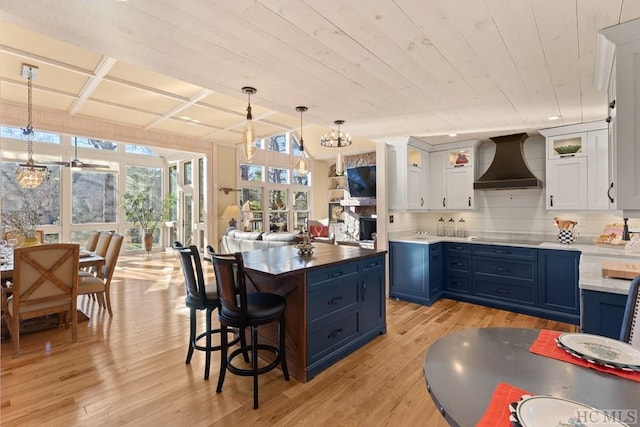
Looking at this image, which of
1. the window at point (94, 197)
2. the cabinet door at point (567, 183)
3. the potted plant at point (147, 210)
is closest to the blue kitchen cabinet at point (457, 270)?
the cabinet door at point (567, 183)

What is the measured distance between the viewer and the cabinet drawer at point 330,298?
243 centimetres

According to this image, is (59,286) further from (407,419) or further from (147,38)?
(407,419)

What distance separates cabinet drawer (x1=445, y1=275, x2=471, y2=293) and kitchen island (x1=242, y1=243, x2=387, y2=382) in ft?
5.96

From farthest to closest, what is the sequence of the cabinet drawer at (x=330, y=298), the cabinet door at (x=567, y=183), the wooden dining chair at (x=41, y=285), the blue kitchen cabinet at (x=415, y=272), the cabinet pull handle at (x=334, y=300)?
the blue kitchen cabinet at (x=415, y=272) < the cabinet door at (x=567, y=183) < the wooden dining chair at (x=41, y=285) < the cabinet pull handle at (x=334, y=300) < the cabinet drawer at (x=330, y=298)

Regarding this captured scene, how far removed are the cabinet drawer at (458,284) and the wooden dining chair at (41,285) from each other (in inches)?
185

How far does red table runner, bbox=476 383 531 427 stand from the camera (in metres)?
0.74

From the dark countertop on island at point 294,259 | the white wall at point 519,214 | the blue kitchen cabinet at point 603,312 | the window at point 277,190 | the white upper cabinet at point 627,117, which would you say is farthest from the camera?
the window at point 277,190

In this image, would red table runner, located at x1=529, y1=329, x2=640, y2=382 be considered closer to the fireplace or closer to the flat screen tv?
the fireplace

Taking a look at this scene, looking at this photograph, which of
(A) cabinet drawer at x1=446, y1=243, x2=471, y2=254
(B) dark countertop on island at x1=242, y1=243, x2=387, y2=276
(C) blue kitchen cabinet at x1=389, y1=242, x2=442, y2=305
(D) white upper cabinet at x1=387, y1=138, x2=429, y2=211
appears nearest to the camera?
(B) dark countertop on island at x1=242, y1=243, x2=387, y2=276

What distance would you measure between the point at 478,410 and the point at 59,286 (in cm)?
370

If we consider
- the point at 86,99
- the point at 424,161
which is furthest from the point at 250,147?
the point at 86,99

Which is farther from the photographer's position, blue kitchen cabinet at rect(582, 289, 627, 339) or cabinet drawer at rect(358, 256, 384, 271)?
cabinet drawer at rect(358, 256, 384, 271)

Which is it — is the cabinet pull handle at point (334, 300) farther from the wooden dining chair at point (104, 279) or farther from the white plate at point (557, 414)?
the wooden dining chair at point (104, 279)

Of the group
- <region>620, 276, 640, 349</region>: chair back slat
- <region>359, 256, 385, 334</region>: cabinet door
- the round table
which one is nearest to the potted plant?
<region>359, 256, 385, 334</region>: cabinet door
